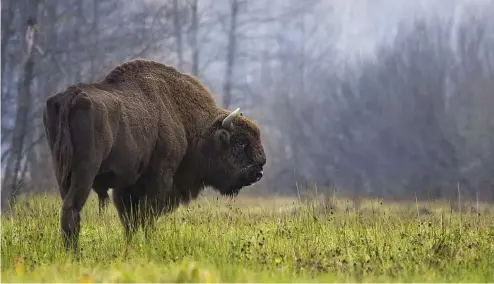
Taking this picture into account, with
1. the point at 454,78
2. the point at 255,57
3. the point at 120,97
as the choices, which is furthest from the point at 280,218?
the point at 255,57

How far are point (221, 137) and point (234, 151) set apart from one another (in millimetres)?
220

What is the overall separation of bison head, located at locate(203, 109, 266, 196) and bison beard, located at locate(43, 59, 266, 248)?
0.01 m

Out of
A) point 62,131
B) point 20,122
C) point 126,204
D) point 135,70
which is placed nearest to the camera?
point 62,131

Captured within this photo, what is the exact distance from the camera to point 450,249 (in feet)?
23.4

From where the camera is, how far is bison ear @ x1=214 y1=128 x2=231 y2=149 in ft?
29.4

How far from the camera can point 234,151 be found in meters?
9.02

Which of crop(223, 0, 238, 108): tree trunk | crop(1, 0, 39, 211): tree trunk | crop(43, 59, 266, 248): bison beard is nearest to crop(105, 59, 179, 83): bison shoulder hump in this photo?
crop(43, 59, 266, 248): bison beard

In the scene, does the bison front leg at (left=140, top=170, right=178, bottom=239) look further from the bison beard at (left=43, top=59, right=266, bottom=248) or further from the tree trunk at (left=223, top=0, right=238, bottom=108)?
the tree trunk at (left=223, top=0, right=238, bottom=108)

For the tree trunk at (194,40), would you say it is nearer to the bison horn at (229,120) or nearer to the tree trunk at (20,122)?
the tree trunk at (20,122)

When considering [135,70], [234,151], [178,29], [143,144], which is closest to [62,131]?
[143,144]

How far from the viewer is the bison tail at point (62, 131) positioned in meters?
7.09

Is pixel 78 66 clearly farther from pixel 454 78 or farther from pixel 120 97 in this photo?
pixel 120 97

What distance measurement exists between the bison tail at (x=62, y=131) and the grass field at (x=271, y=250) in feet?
2.25

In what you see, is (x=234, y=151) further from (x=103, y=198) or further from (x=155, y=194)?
(x=103, y=198)
